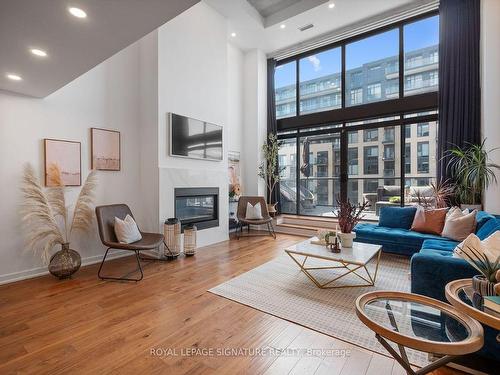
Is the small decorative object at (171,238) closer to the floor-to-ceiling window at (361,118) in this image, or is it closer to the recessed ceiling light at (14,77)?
the recessed ceiling light at (14,77)

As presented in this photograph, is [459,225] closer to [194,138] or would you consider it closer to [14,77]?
[194,138]

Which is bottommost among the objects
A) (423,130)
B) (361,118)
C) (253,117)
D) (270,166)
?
(270,166)

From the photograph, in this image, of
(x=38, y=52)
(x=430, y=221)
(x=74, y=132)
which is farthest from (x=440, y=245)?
(x=74, y=132)

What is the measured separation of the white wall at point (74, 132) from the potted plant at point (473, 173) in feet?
17.2

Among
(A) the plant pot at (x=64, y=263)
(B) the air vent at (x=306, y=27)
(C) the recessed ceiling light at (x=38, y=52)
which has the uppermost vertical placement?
(B) the air vent at (x=306, y=27)

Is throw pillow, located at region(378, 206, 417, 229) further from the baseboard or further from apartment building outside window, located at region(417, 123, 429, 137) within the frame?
the baseboard

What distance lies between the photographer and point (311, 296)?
2.67 m

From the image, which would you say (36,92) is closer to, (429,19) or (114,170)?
(114,170)

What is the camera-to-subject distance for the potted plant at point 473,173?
148 inches

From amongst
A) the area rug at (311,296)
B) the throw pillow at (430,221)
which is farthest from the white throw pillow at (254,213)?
the throw pillow at (430,221)

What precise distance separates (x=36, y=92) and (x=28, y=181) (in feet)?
3.58

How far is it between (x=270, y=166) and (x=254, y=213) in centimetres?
144

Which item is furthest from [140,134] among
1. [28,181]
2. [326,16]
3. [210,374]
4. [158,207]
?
[326,16]

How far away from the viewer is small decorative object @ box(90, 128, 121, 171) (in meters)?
3.84
